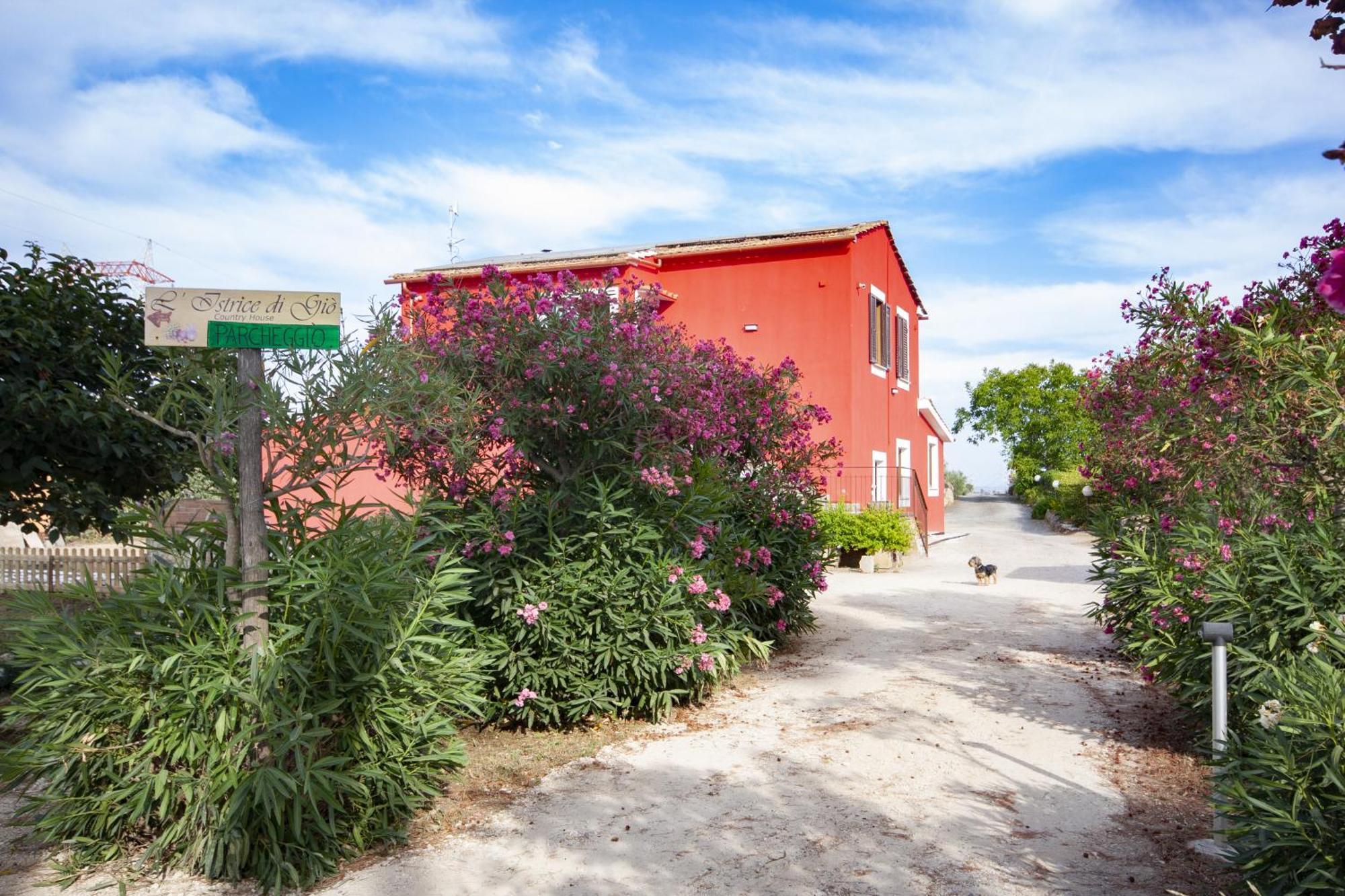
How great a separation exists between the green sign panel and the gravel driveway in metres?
2.41

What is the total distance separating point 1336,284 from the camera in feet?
4.01

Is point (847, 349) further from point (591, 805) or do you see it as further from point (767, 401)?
point (591, 805)

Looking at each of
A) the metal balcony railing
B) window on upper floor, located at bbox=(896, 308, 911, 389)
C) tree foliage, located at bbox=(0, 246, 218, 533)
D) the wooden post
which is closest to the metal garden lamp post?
the wooden post

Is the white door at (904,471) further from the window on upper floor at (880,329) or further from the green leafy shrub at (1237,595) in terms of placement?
the green leafy shrub at (1237,595)

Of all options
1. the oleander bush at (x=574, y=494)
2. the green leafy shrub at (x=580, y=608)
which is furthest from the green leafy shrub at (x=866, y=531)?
the green leafy shrub at (x=580, y=608)

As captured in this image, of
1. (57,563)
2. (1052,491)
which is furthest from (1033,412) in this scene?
(57,563)

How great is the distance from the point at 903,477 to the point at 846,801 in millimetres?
15963

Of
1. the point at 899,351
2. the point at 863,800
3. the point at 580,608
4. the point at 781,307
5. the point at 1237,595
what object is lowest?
the point at 863,800

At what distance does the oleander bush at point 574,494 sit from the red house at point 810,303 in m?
9.49

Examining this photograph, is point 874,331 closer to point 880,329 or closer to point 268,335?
point 880,329

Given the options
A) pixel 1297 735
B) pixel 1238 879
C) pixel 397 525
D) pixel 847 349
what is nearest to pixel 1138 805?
pixel 1238 879

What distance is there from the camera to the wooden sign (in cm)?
407

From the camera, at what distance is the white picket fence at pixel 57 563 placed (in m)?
12.0

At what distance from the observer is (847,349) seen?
16.9 metres
